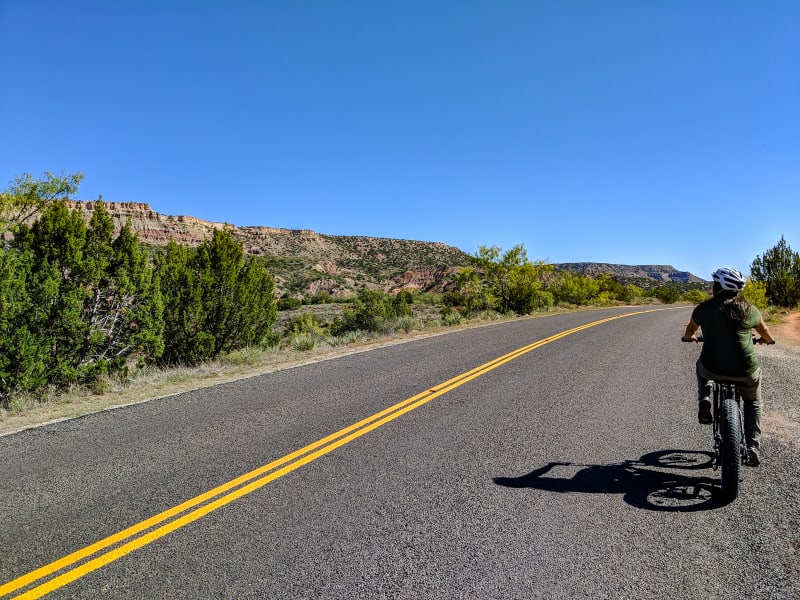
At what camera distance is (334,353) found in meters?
12.5

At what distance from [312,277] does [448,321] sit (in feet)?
173

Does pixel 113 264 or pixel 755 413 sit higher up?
pixel 113 264

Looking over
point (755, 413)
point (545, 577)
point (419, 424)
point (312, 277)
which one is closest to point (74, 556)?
point (545, 577)

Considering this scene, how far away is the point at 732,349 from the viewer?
14.0 feet

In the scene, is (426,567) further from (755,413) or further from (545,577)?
(755,413)

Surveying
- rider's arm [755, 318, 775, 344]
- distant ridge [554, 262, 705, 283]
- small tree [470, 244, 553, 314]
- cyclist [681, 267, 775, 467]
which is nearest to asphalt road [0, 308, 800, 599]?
cyclist [681, 267, 775, 467]

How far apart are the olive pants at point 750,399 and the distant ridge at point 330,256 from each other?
180ft

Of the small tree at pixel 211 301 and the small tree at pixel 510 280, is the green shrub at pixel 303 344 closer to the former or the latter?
the small tree at pixel 211 301

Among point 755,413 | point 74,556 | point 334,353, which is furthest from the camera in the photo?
point 334,353

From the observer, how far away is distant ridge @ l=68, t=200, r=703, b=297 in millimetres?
71375

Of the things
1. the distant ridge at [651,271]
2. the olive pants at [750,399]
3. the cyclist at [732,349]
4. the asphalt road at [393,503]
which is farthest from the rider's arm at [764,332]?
the distant ridge at [651,271]

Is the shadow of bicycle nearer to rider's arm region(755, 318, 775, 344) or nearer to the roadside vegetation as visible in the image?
rider's arm region(755, 318, 775, 344)

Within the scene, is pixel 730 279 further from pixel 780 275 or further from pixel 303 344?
pixel 780 275

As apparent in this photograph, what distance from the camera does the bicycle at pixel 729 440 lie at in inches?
150
